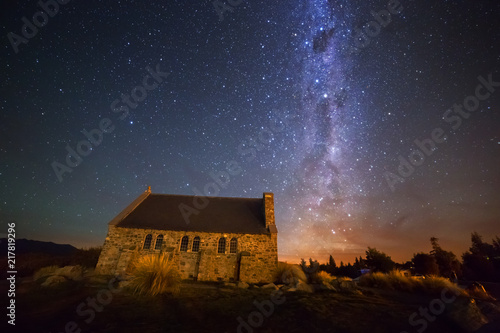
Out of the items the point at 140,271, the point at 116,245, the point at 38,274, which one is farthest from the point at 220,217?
the point at 38,274

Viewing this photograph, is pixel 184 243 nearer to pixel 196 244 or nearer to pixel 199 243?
pixel 196 244

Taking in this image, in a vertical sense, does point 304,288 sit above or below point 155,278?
below

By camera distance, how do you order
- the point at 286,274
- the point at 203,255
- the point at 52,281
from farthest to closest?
the point at 203,255
the point at 286,274
the point at 52,281

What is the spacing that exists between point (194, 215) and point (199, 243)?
355 cm

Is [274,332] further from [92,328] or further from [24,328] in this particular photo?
[24,328]

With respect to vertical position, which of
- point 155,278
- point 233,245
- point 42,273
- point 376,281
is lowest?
point 42,273

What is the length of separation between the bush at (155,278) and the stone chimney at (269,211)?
1110 cm

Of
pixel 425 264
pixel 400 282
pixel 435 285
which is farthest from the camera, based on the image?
pixel 425 264

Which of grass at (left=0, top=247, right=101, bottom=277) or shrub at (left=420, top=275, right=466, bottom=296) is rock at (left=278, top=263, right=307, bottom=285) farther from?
grass at (left=0, top=247, right=101, bottom=277)

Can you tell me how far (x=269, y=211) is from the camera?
21.2 metres

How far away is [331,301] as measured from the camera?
9.49 m

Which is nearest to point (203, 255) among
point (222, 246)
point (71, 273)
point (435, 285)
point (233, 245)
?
point (222, 246)

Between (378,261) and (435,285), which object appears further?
(378,261)

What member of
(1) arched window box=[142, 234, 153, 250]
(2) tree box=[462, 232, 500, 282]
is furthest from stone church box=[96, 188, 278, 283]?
(2) tree box=[462, 232, 500, 282]
